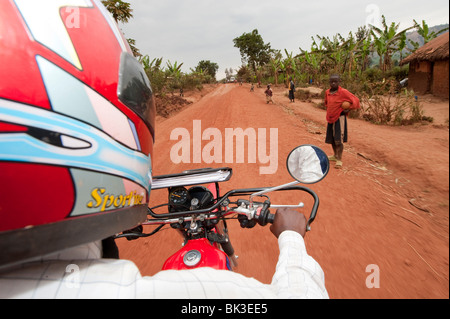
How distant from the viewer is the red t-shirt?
4.41m

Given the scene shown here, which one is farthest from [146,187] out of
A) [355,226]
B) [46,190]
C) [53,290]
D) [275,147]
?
[275,147]

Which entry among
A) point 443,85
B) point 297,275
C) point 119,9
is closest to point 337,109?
point 297,275

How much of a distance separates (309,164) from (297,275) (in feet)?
1.76

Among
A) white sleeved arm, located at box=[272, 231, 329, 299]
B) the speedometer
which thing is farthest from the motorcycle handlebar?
white sleeved arm, located at box=[272, 231, 329, 299]

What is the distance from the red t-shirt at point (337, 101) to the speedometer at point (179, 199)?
3.76m

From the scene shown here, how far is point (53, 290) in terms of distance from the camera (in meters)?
0.74

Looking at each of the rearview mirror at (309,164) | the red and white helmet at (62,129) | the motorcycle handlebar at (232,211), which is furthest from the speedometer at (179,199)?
the rearview mirror at (309,164)

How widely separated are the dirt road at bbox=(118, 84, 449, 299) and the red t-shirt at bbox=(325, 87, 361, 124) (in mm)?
668

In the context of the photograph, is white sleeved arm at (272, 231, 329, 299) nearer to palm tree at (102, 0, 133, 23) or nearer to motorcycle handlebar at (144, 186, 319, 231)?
motorcycle handlebar at (144, 186, 319, 231)

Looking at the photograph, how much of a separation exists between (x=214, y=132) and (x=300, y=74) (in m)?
21.2

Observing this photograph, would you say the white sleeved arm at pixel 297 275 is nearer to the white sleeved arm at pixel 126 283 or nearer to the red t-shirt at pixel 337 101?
the white sleeved arm at pixel 126 283

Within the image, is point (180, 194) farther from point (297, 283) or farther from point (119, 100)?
point (297, 283)

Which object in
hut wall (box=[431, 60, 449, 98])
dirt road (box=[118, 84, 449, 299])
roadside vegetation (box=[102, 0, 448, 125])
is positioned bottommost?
dirt road (box=[118, 84, 449, 299])

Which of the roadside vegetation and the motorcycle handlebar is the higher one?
the roadside vegetation
